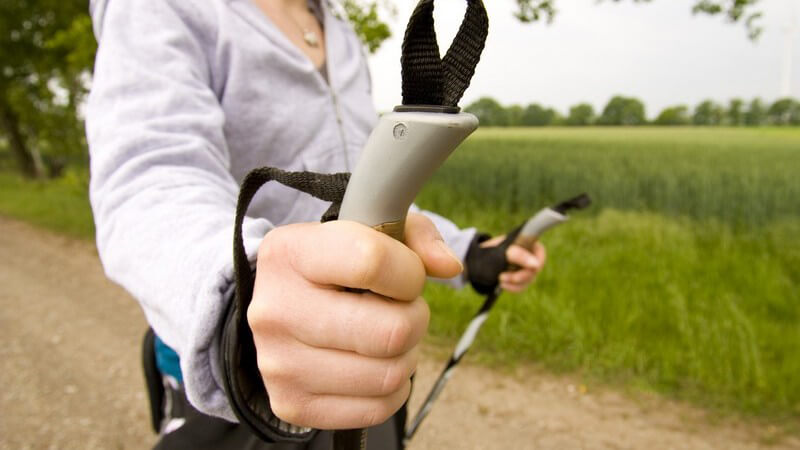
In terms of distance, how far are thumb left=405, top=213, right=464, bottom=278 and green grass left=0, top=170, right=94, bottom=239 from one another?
736 centimetres

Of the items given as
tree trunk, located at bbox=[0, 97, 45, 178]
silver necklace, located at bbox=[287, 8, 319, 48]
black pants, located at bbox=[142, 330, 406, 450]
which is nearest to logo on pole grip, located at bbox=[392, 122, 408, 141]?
black pants, located at bbox=[142, 330, 406, 450]

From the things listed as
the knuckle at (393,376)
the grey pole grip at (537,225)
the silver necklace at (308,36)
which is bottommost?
the grey pole grip at (537,225)

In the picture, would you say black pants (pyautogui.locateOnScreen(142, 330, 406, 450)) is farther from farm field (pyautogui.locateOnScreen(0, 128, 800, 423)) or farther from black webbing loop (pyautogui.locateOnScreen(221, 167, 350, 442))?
farm field (pyautogui.locateOnScreen(0, 128, 800, 423))

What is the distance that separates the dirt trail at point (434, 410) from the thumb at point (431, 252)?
243 cm

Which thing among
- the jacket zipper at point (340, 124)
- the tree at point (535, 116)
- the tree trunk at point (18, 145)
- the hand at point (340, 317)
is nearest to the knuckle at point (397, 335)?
the hand at point (340, 317)

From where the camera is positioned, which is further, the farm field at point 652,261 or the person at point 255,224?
the farm field at point 652,261

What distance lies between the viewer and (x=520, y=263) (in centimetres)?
160

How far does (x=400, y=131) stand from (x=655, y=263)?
442 centimetres

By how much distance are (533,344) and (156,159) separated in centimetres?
299

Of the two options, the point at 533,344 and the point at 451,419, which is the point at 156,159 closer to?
the point at 451,419

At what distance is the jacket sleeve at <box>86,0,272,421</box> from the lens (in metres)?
0.68

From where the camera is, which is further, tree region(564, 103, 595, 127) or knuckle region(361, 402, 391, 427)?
tree region(564, 103, 595, 127)

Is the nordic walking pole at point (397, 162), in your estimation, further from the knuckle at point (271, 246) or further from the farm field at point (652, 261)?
the farm field at point (652, 261)

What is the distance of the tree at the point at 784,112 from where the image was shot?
22.4 ft
